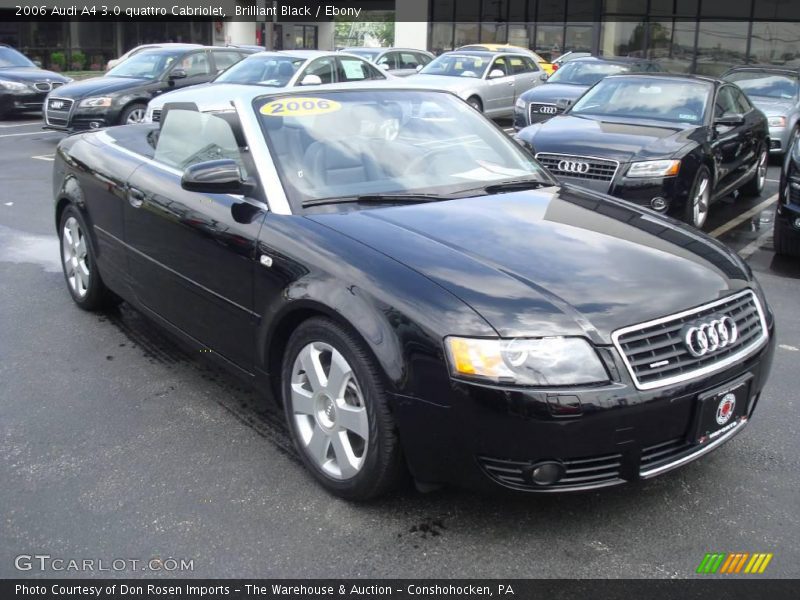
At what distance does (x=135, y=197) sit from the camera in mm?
4465

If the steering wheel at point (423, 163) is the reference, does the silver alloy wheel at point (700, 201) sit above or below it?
below

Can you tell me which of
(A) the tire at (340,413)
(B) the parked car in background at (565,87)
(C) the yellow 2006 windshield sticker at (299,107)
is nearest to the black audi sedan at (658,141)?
(C) the yellow 2006 windshield sticker at (299,107)

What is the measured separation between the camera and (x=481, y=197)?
386cm

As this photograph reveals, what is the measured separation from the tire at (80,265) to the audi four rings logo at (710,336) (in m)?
3.70

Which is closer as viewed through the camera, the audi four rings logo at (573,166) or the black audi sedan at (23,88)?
the audi four rings logo at (573,166)

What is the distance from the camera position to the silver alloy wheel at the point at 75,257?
17.6 feet

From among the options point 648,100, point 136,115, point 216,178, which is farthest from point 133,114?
point 216,178

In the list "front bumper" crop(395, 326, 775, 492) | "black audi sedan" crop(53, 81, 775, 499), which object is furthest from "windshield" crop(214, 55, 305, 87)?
"front bumper" crop(395, 326, 775, 492)

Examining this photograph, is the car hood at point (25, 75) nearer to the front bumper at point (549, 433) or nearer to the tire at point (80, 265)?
the tire at point (80, 265)

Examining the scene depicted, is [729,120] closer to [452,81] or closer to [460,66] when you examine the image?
[452,81]

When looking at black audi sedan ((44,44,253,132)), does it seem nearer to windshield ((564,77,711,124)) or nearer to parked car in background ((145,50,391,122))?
parked car in background ((145,50,391,122))

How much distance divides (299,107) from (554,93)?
399 inches

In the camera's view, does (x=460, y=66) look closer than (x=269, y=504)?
No

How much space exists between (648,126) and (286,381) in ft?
19.5
